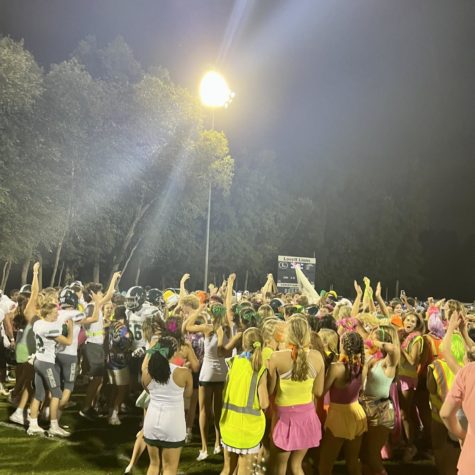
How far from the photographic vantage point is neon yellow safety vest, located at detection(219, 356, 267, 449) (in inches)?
192

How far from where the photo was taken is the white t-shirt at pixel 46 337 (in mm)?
7039

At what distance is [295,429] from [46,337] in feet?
13.1

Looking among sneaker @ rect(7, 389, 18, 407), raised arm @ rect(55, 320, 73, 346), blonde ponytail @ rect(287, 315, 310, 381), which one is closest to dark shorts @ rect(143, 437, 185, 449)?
blonde ponytail @ rect(287, 315, 310, 381)

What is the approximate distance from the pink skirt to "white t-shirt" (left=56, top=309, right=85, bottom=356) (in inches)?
148

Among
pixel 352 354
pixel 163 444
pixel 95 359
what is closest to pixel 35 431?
pixel 95 359

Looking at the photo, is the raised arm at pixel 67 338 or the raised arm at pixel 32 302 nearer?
the raised arm at pixel 67 338

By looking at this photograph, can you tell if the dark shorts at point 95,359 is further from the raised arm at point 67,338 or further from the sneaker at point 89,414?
the raised arm at point 67,338

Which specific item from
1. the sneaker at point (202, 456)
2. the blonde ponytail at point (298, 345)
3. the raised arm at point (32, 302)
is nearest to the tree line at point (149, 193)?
the raised arm at point (32, 302)

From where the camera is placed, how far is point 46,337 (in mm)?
7094

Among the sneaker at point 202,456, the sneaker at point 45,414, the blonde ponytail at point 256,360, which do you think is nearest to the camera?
the blonde ponytail at point 256,360

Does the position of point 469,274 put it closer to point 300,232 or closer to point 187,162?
point 300,232

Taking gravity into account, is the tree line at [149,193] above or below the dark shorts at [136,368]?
above

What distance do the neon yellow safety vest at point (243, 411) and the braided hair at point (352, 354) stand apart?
887 mm

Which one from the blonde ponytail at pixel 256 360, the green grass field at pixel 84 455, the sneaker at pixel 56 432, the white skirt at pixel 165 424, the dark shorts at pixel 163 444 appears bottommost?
the green grass field at pixel 84 455
